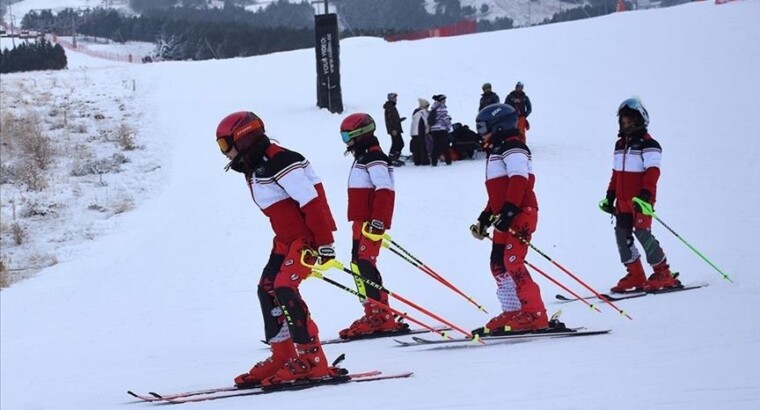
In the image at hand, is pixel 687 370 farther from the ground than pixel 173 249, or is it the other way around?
pixel 687 370

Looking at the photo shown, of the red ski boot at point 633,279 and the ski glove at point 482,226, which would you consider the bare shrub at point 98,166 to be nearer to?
the red ski boot at point 633,279

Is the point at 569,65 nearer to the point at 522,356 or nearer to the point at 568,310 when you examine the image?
the point at 568,310

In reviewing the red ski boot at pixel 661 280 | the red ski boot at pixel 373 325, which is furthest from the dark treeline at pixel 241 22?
the red ski boot at pixel 373 325

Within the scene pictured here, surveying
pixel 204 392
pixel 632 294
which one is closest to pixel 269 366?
pixel 204 392

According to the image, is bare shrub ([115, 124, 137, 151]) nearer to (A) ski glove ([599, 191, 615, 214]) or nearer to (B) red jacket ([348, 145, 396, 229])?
(B) red jacket ([348, 145, 396, 229])

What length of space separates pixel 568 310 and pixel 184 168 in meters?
12.1

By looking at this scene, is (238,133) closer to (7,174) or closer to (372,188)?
(372,188)

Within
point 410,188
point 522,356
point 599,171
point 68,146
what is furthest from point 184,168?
point 522,356

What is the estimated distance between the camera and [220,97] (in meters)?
28.1

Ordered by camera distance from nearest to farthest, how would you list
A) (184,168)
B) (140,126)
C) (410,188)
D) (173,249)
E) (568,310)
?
1. (568,310)
2. (173,249)
3. (410,188)
4. (184,168)
5. (140,126)

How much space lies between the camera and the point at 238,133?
19.2 feet

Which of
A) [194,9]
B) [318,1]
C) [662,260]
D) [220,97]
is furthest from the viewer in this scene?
[194,9]

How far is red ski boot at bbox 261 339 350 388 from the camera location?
591 centimetres

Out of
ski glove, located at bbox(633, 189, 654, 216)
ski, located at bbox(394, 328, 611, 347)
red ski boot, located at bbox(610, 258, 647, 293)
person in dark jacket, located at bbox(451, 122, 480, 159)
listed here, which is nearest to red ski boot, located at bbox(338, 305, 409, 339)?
ski, located at bbox(394, 328, 611, 347)
